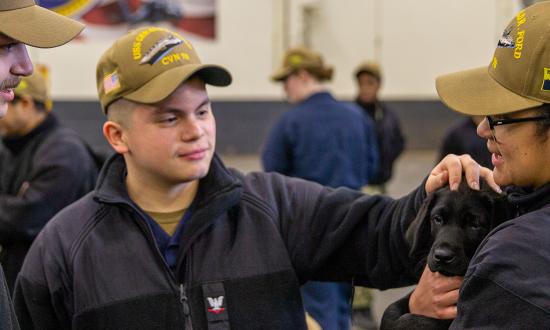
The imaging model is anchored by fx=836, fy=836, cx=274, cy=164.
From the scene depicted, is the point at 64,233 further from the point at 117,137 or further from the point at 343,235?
the point at 343,235

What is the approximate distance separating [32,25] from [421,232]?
3.63 ft

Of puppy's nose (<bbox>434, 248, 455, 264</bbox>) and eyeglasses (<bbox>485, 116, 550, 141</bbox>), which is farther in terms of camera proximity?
puppy's nose (<bbox>434, 248, 455, 264</bbox>)

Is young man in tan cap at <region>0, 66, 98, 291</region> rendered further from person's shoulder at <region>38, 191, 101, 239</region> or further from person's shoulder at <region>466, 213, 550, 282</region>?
person's shoulder at <region>466, 213, 550, 282</region>

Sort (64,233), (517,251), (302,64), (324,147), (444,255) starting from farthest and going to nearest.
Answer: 1. (302,64)
2. (324,147)
3. (64,233)
4. (444,255)
5. (517,251)

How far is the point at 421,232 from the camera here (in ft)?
7.22

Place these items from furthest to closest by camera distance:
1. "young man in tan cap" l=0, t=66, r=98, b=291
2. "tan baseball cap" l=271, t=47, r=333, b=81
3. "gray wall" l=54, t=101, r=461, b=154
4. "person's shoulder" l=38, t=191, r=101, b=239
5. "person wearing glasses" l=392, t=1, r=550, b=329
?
"gray wall" l=54, t=101, r=461, b=154 → "tan baseball cap" l=271, t=47, r=333, b=81 → "young man in tan cap" l=0, t=66, r=98, b=291 → "person's shoulder" l=38, t=191, r=101, b=239 → "person wearing glasses" l=392, t=1, r=550, b=329

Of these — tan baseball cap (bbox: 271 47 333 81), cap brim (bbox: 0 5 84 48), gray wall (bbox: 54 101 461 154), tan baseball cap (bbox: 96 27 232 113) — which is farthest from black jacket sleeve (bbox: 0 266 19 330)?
gray wall (bbox: 54 101 461 154)

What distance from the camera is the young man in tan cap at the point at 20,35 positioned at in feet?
6.31

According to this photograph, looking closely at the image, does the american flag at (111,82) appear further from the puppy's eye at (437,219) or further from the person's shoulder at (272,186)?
the puppy's eye at (437,219)

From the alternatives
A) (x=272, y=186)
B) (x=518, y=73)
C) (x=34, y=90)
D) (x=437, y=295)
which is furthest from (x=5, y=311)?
(x=34, y=90)

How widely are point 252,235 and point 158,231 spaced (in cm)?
27

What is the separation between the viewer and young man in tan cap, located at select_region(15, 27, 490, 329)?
2.31 metres

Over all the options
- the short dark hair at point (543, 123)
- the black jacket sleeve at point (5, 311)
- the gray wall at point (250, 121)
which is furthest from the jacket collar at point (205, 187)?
the gray wall at point (250, 121)

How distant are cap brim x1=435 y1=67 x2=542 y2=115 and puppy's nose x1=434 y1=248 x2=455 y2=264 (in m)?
0.36
